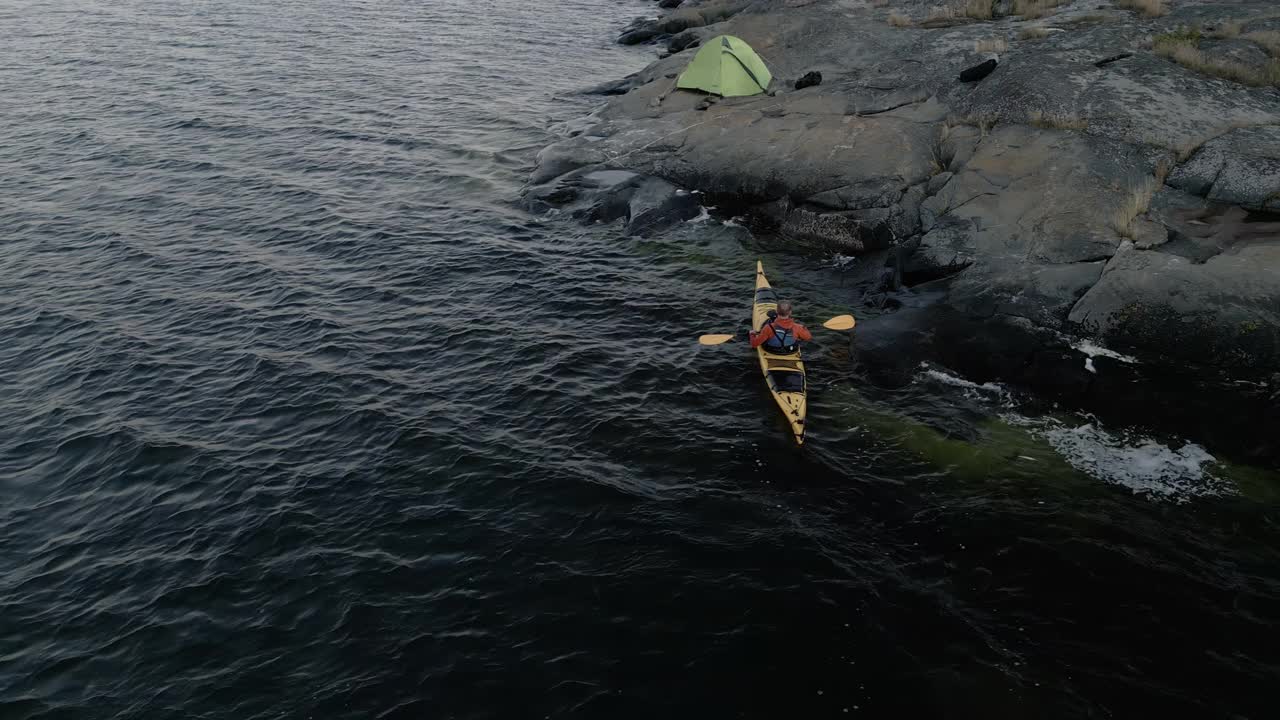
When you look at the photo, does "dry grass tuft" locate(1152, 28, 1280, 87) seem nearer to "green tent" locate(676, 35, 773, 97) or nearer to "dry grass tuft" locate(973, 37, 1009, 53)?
"dry grass tuft" locate(973, 37, 1009, 53)

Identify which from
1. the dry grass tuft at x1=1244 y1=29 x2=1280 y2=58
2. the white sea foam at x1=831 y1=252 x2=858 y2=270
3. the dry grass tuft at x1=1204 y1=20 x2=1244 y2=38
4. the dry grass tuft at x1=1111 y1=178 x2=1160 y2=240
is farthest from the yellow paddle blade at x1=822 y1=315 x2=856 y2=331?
the dry grass tuft at x1=1204 y1=20 x2=1244 y2=38

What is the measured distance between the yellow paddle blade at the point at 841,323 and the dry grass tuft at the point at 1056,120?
8550 mm

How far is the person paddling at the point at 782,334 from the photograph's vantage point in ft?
51.0

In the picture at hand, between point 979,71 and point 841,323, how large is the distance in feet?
37.1

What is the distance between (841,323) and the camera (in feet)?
53.7

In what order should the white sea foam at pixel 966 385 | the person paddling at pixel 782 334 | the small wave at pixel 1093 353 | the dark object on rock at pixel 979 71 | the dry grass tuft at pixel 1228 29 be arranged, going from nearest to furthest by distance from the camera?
the small wave at pixel 1093 353 < the white sea foam at pixel 966 385 < the person paddling at pixel 782 334 < the dry grass tuft at pixel 1228 29 < the dark object on rock at pixel 979 71

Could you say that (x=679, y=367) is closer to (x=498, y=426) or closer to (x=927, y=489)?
(x=498, y=426)

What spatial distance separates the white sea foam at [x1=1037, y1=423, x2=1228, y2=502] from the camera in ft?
40.1

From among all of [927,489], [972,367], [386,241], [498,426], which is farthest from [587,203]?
[927,489]

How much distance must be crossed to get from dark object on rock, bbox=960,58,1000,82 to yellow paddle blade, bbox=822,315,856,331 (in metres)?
11.0

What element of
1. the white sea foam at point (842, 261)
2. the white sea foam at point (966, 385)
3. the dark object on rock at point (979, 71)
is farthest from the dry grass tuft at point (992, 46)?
the white sea foam at point (966, 385)

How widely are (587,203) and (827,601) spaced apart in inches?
648

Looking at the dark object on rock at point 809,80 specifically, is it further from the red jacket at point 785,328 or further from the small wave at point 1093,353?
the small wave at point 1093,353

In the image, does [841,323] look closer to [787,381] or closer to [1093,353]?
[787,381]
